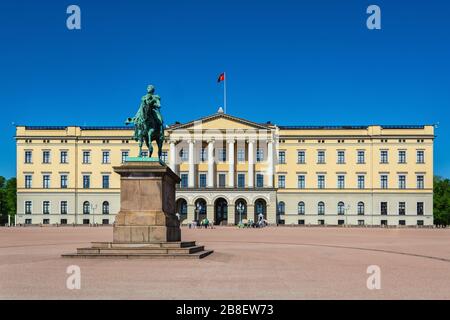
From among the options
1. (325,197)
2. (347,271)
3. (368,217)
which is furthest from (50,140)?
(347,271)

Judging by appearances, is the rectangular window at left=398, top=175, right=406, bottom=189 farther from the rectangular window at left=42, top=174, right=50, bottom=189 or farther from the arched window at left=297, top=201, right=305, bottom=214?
the rectangular window at left=42, top=174, right=50, bottom=189

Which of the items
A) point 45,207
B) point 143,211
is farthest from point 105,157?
point 143,211

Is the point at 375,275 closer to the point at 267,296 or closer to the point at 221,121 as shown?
the point at 267,296

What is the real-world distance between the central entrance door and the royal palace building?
0.15 meters

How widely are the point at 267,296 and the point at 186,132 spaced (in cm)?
8469

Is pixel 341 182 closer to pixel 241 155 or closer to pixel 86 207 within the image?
pixel 241 155

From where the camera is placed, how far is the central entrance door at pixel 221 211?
9612 cm

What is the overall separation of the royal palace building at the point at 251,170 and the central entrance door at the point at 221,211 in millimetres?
150

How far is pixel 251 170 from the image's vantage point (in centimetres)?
9588

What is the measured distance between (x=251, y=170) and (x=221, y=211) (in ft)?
25.1

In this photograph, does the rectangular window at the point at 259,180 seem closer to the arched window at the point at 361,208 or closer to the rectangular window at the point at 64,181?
the arched window at the point at 361,208

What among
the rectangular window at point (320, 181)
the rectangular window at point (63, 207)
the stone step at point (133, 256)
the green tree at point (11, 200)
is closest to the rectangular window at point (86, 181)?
Result: the rectangular window at point (63, 207)

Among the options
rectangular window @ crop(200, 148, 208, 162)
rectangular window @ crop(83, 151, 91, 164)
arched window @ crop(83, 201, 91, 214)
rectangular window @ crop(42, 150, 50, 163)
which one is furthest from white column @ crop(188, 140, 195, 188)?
rectangular window @ crop(42, 150, 50, 163)

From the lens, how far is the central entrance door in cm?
9612
